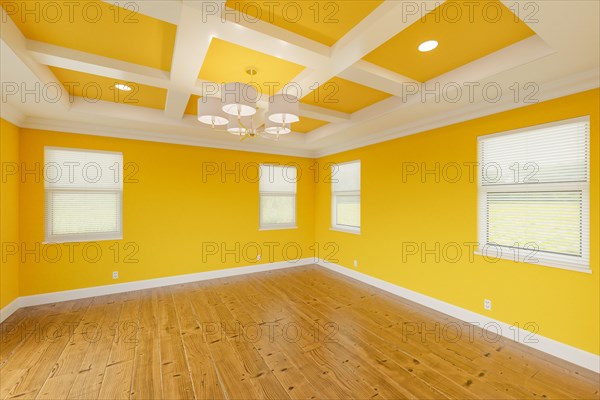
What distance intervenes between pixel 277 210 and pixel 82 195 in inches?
130

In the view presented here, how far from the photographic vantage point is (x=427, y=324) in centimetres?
310

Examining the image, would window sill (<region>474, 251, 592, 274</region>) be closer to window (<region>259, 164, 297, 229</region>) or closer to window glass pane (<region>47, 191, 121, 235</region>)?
window (<region>259, 164, 297, 229</region>)

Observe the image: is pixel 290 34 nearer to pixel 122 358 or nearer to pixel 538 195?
pixel 538 195

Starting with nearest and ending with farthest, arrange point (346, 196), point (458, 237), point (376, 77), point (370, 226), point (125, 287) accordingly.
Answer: point (376, 77) → point (458, 237) → point (125, 287) → point (370, 226) → point (346, 196)

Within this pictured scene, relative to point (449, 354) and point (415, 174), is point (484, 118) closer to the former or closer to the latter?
point (415, 174)

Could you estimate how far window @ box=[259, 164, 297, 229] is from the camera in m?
5.52

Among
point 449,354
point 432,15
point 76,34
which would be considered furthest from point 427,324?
point 76,34

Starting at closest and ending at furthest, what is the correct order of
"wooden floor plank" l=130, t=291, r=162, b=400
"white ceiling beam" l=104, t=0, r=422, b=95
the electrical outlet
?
"white ceiling beam" l=104, t=0, r=422, b=95, "wooden floor plank" l=130, t=291, r=162, b=400, the electrical outlet

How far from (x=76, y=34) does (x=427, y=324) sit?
14.8 feet

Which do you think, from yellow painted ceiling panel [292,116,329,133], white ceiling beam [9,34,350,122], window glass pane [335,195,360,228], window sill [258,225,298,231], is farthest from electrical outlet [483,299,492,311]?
white ceiling beam [9,34,350,122]

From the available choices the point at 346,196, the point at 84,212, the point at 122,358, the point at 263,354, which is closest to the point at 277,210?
the point at 346,196

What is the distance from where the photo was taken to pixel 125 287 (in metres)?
4.12

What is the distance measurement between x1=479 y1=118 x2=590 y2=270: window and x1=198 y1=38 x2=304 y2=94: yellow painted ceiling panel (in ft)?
7.99

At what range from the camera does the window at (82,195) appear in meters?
3.72
